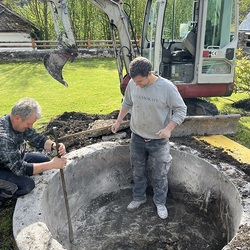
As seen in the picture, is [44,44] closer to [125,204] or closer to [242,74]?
[242,74]

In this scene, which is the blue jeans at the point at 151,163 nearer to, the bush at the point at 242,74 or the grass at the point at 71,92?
the grass at the point at 71,92

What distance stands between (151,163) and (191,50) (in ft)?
9.04

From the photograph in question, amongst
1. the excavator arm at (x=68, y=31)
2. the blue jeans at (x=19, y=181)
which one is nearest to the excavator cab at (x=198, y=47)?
the excavator arm at (x=68, y=31)

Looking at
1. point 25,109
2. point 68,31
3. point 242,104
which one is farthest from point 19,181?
point 242,104

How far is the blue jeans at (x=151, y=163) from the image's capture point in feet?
11.7

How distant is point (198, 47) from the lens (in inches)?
213

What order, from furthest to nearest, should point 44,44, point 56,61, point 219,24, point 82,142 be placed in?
point 44,44 < point 56,61 < point 219,24 < point 82,142

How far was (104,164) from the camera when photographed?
170 inches

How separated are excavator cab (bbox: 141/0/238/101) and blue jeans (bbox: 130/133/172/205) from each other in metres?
2.12

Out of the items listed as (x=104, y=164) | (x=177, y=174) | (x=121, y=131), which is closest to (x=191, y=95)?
(x=121, y=131)

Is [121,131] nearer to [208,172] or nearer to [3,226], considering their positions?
[208,172]

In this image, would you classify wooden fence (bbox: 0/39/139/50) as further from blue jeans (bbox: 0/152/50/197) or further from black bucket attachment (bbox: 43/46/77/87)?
blue jeans (bbox: 0/152/50/197)

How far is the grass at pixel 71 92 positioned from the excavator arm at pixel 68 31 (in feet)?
4.17

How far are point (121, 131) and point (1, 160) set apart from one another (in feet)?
7.69
